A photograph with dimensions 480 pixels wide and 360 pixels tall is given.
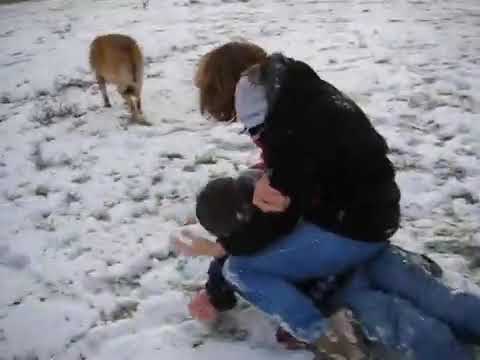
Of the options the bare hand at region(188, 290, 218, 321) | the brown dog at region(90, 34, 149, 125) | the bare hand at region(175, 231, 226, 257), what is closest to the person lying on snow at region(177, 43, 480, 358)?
the bare hand at region(175, 231, 226, 257)

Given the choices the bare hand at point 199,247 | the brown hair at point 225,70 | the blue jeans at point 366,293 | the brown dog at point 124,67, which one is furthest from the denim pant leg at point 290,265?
the brown dog at point 124,67

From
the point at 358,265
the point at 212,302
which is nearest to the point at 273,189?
the point at 358,265

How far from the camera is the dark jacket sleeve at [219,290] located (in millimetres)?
2430

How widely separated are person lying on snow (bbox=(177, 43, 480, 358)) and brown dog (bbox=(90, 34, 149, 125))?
2.58m

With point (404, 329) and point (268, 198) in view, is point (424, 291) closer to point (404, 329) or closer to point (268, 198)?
point (404, 329)

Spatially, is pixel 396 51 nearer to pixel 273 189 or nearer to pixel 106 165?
pixel 106 165

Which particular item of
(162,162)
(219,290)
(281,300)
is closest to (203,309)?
(219,290)

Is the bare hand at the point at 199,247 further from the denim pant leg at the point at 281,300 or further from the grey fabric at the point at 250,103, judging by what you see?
the grey fabric at the point at 250,103

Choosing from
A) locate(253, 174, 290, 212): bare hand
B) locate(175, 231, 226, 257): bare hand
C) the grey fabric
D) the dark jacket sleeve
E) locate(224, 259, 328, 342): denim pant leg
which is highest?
the grey fabric

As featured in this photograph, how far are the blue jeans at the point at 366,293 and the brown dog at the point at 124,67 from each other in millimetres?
2768

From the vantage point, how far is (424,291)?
83.4 inches

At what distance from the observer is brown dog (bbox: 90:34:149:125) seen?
4.80 meters

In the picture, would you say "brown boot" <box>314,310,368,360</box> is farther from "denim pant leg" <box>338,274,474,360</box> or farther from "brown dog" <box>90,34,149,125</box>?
"brown dog" <box>90,34,149,125</box>

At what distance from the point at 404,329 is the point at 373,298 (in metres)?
0.18
